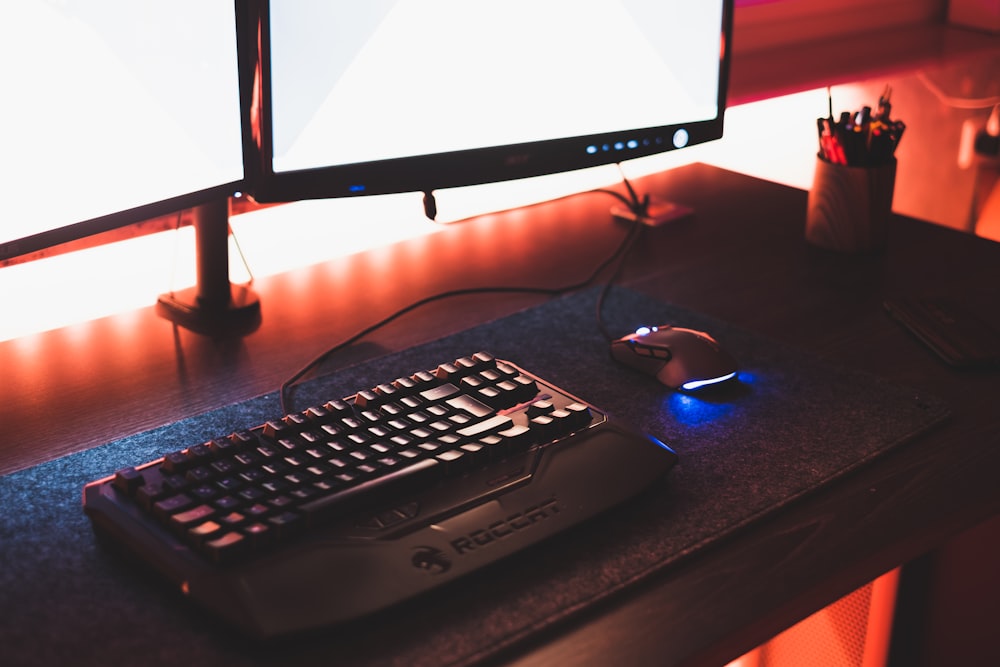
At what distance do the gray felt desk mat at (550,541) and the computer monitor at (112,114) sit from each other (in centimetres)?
19

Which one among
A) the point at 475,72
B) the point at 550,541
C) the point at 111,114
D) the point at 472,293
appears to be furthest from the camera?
the point at 472,293

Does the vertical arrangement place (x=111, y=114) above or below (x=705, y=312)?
above

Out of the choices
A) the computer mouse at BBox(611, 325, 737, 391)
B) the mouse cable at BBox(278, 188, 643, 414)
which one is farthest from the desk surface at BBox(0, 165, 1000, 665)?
the computer mouse at BBox(611, 325, 737, 391)

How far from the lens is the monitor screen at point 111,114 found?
0.79 m

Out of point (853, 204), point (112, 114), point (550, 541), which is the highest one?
point (112, 114)

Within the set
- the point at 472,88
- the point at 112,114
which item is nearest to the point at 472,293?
the point at 472,88

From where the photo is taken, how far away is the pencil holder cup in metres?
1.20

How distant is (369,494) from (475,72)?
1.57ft

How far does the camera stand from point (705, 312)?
1.08m

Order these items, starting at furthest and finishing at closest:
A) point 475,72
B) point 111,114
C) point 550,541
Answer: point 475,72
point 111,114
point 550,541

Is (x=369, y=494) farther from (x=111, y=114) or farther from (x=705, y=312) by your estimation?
(x=705, y=312)

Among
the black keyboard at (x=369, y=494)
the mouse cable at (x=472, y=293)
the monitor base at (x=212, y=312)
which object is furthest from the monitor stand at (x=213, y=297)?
the black keyboard at (x=369, y=494)

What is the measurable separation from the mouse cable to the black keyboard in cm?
14

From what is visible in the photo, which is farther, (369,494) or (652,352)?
(652,352)
